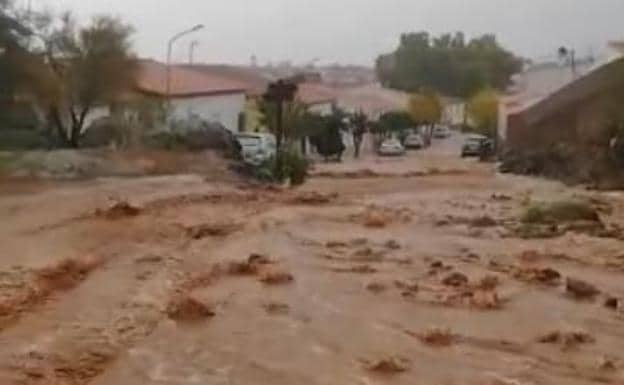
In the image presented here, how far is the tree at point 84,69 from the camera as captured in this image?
117 feet

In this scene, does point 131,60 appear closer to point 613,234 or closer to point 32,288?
point 613,234

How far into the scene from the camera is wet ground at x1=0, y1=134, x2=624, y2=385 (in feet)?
32.3

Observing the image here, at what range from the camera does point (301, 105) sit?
55.2 meters

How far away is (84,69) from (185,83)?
741 inches

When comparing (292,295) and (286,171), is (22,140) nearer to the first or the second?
(286,171)

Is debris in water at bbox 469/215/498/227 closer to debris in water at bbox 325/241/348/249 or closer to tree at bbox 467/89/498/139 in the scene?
debris in water at bbox 325/241/348/249

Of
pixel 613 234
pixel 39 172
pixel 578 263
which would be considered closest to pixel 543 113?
pixel 39 172

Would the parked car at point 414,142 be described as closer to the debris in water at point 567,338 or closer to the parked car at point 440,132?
the parked car at point 440,132

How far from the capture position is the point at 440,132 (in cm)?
8344

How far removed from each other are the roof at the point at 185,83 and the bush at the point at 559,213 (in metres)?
24.3

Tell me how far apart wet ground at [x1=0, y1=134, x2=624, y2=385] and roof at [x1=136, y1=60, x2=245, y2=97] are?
24.3 meters

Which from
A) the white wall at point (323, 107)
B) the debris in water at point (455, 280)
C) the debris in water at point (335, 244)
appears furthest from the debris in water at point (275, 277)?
the white wall at point (323, 107)

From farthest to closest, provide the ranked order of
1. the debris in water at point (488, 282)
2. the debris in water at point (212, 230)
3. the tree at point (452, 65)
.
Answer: the tree at point (452, 65) → the debris in water at point (212, 230) → the debris in water at point (488, 282)

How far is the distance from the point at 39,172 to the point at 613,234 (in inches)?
530
